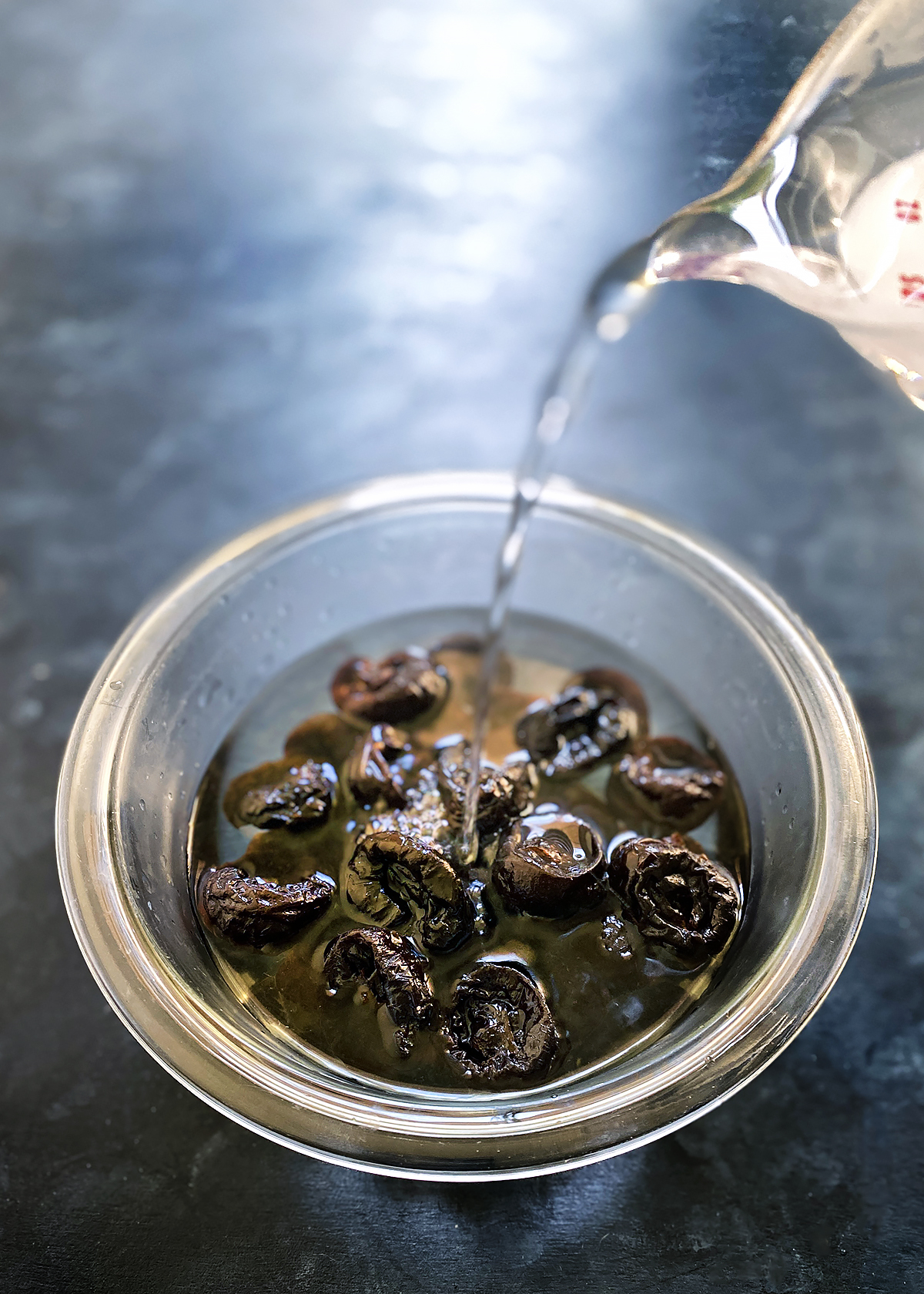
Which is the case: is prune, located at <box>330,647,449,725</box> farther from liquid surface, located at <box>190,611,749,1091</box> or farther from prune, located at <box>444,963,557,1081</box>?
prune, located at <box>444,963,557,1081</box>

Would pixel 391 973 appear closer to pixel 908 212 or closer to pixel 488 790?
pixel 488 790

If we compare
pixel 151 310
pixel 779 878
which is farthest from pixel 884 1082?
pixel 151 310

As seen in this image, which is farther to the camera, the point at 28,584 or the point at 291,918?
the point at 28,584

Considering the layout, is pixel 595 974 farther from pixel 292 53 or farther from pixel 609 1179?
pixel 292 53

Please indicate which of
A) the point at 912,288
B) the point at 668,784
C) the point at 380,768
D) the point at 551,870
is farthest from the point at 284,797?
the point at 912,288

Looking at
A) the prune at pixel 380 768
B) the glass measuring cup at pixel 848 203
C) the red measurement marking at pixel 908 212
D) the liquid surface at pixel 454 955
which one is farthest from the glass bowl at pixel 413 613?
the red measurement marking at pixel 908 212
